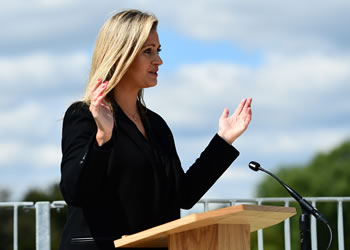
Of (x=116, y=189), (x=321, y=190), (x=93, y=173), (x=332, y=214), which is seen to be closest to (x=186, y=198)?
(x=116, y=189)

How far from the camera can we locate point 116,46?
3.36 metres

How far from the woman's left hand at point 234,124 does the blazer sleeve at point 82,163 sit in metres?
0.72

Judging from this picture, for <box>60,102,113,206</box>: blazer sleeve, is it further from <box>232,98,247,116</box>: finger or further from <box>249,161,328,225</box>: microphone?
<box>232,98,247,116</box>: finger

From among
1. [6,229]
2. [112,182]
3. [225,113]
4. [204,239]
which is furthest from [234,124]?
[6,229]

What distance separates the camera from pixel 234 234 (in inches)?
114

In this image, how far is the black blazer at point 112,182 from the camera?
2.98 meters

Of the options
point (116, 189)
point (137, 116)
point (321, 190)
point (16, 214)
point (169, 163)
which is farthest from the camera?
point (321, 190)

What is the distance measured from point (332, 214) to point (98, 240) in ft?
138

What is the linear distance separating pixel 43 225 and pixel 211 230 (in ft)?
11.1

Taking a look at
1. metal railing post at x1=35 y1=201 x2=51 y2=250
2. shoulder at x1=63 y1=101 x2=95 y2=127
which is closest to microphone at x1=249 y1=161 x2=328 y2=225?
shoulder at x1=63 y1=101 x2=95 y2=127

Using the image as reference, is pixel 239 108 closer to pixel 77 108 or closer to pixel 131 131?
pixel 131 131

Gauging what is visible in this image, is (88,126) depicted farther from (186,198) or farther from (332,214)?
(332,214)

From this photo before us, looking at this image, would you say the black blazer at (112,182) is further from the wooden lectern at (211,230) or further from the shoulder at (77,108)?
the wooden lectern at (211,230)

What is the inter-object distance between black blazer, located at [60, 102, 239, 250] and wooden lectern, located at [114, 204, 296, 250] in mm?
213
